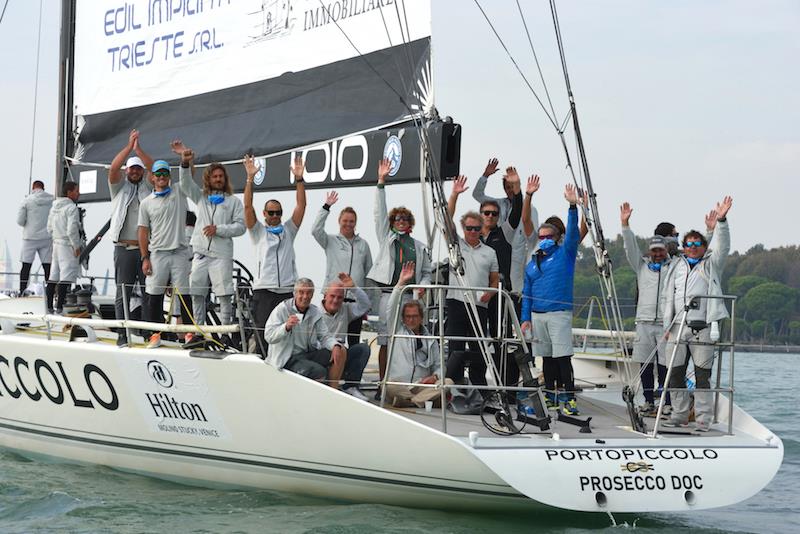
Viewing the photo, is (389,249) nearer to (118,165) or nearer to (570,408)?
(570,408)

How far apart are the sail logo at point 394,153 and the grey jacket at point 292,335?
3.21ft

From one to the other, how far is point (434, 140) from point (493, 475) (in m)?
2.01

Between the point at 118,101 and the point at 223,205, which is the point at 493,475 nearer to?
the point at 223,205

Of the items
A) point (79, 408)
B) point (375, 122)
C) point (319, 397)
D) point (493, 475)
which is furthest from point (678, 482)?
point (79, 408)

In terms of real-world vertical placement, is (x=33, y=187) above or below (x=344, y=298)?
above

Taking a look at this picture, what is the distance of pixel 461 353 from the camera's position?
670cm

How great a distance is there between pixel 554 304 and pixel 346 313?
131 centimetres

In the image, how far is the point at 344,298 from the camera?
6.81m

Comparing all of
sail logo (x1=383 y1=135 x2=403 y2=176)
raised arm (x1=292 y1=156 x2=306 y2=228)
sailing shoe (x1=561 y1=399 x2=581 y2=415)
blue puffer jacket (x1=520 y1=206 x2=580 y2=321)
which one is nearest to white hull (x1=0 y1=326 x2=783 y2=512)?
sailing shoe (x1=561 y1=399 x2=581 y2=415)

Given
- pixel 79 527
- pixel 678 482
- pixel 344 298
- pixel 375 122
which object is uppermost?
pixel 375 122

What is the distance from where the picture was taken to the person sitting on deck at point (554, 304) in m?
6.62

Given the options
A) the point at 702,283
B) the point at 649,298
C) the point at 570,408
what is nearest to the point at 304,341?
the point at 570,408

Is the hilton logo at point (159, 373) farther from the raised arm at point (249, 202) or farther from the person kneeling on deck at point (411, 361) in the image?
the person kneeling on deck at point (411, 361)

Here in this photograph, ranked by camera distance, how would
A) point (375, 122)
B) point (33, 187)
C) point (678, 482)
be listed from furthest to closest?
1. point (33, 187)
2. point (375, 122)
3. point (678, 482)
